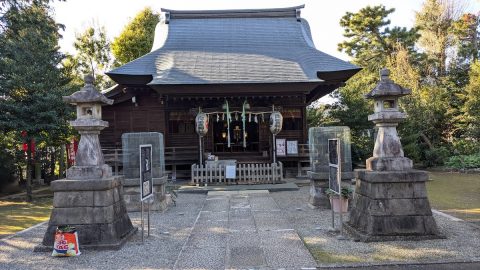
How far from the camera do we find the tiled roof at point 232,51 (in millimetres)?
16078

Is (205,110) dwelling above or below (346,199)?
above

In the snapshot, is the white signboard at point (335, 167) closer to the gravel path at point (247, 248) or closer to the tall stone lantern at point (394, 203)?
the tall stone lantern at point (394, 203)

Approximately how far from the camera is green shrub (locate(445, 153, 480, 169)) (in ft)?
62.7

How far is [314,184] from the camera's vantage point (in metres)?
9.80

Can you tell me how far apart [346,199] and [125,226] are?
5.02 m

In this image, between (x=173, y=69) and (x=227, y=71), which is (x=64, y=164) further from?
(x=227, y=71)

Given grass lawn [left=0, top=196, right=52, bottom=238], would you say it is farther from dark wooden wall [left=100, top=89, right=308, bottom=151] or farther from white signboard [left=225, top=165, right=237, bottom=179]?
white signboard [left=225, top=165, right=237, bottom=179]

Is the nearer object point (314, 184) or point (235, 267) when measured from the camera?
point (235, 267)

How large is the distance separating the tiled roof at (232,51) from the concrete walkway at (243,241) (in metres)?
7.56

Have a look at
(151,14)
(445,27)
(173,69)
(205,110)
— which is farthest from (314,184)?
(151,14)

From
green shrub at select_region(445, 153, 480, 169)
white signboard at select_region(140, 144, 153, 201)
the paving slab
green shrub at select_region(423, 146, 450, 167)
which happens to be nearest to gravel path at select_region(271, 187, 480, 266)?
white signboard at select_region(140, 144, 153, 201)

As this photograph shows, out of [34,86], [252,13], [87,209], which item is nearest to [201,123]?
[34,86]

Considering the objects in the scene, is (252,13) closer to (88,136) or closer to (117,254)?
(88,136)

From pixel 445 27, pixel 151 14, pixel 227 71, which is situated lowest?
pixel 227 71
